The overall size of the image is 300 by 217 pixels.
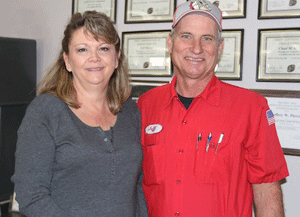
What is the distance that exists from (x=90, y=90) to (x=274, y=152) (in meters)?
0.82

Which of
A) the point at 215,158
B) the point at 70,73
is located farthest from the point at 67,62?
the point at 215,158

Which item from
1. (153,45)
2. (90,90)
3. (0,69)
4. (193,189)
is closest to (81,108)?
(90,90)

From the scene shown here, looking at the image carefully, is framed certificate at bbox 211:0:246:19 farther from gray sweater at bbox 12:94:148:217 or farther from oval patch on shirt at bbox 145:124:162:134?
gray sweater at bbox 12:94:148:217

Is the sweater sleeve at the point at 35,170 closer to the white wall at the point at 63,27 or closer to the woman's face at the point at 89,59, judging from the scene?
the woman's face at the point at 89,59

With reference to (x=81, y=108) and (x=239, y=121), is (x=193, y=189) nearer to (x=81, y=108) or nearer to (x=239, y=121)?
(x=239, y=121)

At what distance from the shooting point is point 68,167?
51.4 inches

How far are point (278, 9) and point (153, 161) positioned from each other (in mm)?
1114

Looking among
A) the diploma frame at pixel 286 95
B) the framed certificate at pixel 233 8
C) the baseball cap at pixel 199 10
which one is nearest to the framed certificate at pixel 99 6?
the framed certificate at pixel 233 8

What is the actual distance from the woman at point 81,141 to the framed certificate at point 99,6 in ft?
3.22

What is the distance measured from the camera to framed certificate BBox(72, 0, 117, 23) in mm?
2459

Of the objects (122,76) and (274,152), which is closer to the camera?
(274,152)

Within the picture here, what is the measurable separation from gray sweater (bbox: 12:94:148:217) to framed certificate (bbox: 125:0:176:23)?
1114mm

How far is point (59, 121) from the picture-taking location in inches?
52.7

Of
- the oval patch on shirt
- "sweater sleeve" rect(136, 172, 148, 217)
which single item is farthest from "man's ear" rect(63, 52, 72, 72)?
"sweater sleeve" rect(136, 172, 148, 217)
